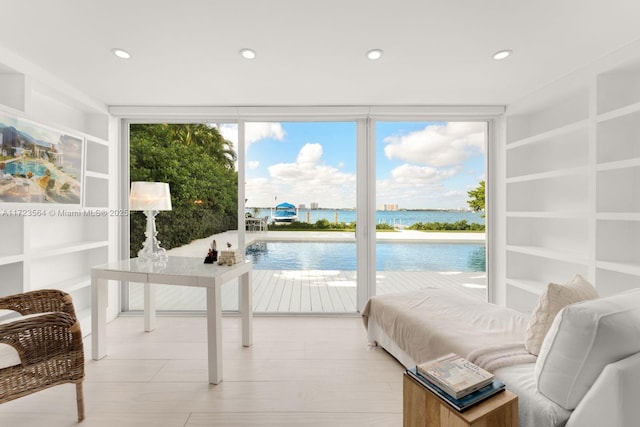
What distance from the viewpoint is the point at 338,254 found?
3.59 metres

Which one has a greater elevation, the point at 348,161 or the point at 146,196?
the point at 348,161

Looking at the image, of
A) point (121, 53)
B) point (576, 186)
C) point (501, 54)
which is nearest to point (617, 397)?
point (501, 54)

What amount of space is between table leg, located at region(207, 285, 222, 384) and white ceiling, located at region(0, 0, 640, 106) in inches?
69.0

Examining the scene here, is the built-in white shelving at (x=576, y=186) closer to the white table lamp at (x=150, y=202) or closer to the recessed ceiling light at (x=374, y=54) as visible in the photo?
the recessed ceiling light at (x=374, y=54)

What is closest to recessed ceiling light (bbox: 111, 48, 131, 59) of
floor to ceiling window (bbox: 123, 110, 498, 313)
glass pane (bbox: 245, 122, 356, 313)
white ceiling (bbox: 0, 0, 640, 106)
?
white ceiling (bbox: 0, 0, 640, 106)

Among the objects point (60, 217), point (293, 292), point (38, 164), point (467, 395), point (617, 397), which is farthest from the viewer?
point (293, 292)

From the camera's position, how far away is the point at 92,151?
329 cm

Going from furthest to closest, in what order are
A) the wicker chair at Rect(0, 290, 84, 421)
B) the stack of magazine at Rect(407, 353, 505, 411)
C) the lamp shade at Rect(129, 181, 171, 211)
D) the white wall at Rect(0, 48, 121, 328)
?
the lamp shade at Rect(129, 181, 171, 211), the white wall at Rect(0, 48, 121, 328), the wicker chair at Rect(0, 290, 84, 421), the stack of magazine at Rect(407, 353, 505, 411)

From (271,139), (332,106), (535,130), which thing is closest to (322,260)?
Answer: (271,139)

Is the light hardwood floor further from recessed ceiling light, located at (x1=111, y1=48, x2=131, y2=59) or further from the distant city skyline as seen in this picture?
recessed ceiling light, located at (x1=111, y1=48, x2=131, y2=59)

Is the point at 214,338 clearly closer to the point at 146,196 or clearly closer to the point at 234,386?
the point at 234,386

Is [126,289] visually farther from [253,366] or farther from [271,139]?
[271,139]

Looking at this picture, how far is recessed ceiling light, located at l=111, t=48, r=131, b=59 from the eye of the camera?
2.18 meters

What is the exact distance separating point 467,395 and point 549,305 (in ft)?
2.38
